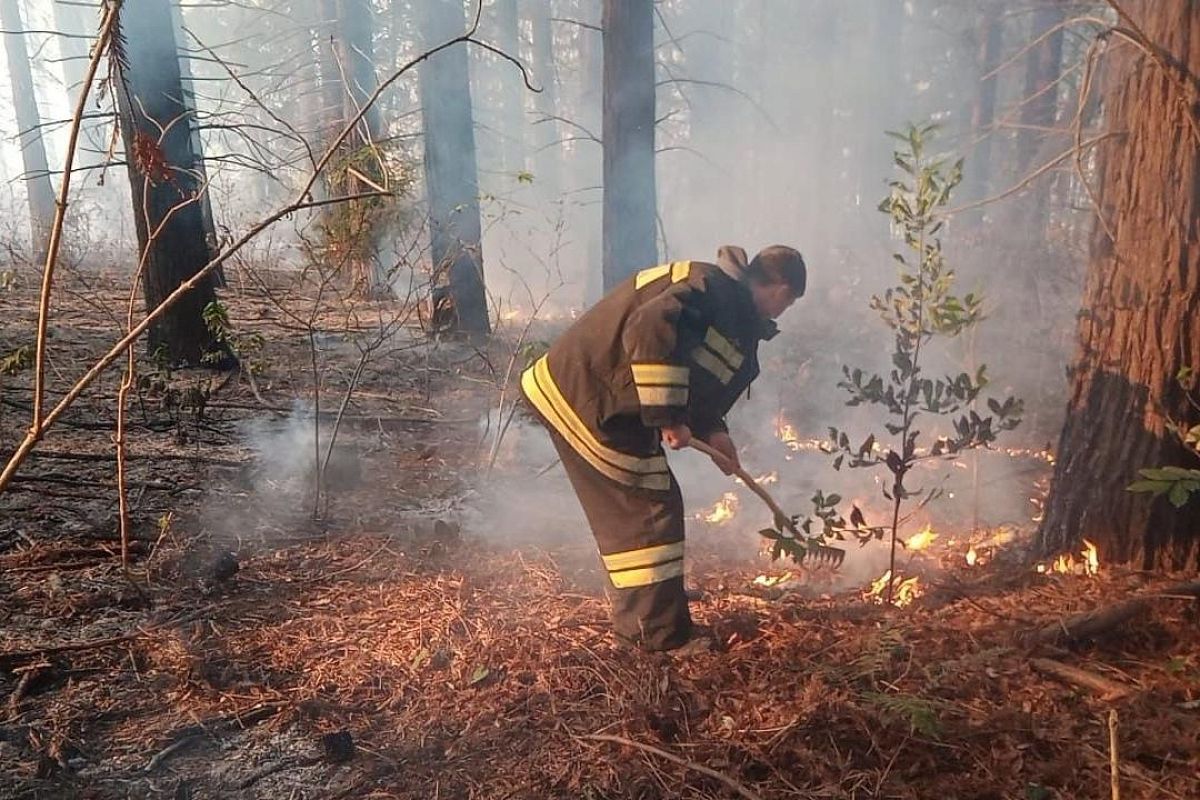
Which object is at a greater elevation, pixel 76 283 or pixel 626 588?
pixel 76 283

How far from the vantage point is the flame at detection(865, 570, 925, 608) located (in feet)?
12.0

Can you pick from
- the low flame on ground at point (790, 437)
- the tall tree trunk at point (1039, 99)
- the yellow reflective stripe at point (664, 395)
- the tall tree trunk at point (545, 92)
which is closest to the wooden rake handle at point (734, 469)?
the yellow reflective stripe at point (664, 395)

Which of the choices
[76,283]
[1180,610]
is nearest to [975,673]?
[1180,610]

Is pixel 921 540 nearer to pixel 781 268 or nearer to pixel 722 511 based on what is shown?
pixel 722 511

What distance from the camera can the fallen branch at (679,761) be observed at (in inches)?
92.4

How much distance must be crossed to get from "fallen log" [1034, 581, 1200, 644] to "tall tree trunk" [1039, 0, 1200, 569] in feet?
1.30

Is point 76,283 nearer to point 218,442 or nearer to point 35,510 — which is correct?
point 218,442

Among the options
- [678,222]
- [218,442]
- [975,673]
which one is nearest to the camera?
[975,673]

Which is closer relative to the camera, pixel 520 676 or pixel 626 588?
pixel 520 676

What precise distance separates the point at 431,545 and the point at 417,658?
3.89 ft

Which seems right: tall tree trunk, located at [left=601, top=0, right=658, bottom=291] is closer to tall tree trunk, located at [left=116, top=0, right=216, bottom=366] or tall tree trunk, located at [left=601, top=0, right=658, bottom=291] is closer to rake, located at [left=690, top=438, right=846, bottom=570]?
tall tree trunk, located at [left=116, top=0, right=216, bottom=366]

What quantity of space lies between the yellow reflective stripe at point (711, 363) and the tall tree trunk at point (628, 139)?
200 inches

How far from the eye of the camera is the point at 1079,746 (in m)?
2.48

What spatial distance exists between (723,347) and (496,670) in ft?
5.51
